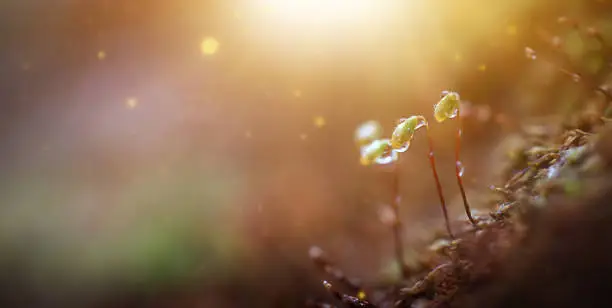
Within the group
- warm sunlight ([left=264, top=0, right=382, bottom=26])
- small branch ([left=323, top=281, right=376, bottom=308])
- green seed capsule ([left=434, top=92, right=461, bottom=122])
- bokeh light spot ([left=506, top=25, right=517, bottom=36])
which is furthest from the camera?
warm sunlight ([left=264, top=0, right=382, bottom=26])

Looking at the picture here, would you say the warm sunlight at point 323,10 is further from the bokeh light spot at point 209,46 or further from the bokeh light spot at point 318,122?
the bokeh light spot at point 318,122

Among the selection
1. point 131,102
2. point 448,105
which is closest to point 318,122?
point 131,102

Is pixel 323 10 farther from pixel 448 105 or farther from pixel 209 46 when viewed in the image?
pixel 448 105

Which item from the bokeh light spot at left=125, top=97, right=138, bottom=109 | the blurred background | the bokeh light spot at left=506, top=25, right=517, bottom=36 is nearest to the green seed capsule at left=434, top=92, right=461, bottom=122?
the blurred background

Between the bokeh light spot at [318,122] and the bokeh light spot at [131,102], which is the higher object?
the bokeh light spot at [131,102]

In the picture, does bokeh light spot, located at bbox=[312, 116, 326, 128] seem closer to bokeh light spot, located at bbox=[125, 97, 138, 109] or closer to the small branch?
bokeh light spot, located at bbox=[125, 97, 138, 109]

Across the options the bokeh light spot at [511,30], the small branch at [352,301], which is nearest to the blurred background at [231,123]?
the bokeh light spot at [511,30]

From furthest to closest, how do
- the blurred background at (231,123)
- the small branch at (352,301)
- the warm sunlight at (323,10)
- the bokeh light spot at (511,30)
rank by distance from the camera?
the warm sunlight at (323,10) < the bokeh light spot at (511,30) < the blurred background at (231,123) < the small branch at (352,301)

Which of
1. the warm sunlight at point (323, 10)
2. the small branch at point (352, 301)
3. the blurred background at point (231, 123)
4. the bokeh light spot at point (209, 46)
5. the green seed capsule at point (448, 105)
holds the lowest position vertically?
the small branch at point (352, 301)

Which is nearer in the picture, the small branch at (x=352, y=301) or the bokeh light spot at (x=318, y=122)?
the small branch at (x=352, y=301)
